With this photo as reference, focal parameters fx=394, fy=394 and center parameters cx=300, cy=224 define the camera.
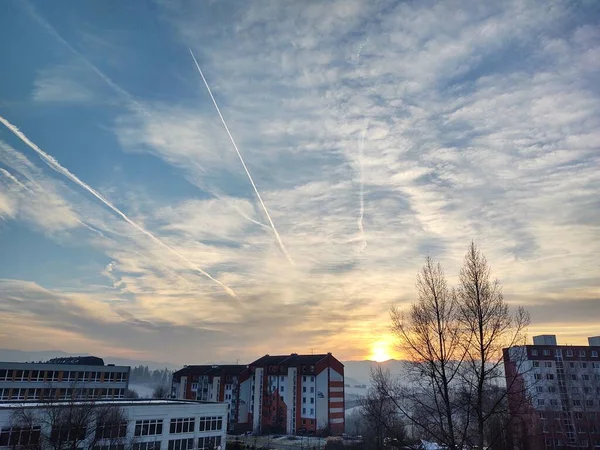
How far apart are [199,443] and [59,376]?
31.1 metres

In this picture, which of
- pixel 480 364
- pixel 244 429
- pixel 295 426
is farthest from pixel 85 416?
pixel 244 429

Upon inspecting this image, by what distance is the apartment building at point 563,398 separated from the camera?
4412cm

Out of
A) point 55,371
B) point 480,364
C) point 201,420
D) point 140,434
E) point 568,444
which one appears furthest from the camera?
point 55,371

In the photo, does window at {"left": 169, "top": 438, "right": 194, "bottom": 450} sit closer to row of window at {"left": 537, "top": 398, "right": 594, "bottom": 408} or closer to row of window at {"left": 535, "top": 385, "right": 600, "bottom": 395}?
row of window at {"left": 535, "top": 385, "right": 600, "bottom": 395}

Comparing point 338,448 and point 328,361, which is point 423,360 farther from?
point 328,361

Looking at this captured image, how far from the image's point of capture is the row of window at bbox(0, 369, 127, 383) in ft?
179

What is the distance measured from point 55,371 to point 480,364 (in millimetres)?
64372

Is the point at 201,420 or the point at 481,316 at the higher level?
the point at 481,316

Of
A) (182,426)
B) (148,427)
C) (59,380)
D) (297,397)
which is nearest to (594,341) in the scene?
(297,397)

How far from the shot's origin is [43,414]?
29.9 m

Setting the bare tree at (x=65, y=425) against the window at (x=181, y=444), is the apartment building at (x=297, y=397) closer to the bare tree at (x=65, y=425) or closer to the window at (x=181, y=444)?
the window at (x=181, y=444)

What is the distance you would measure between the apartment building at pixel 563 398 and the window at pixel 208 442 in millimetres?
29815

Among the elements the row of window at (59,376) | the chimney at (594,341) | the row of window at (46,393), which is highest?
the chimney at (594,341)

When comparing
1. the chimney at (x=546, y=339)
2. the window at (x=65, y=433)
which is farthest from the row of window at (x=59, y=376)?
the chimney at (x=546, y=339)
